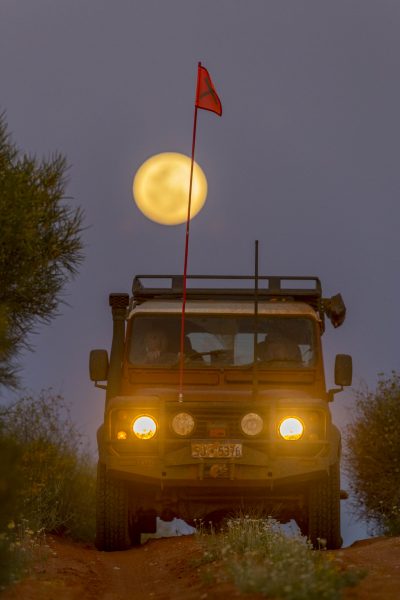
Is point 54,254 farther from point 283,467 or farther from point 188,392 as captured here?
point 283,467

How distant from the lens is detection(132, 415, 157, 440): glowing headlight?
12258 millimetres

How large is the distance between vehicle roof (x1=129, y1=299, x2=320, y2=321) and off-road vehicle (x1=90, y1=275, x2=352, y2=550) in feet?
0.06

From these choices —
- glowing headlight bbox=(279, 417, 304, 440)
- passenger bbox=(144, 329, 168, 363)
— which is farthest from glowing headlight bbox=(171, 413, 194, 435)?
passenger bbox=(144, 329, 168, 363)

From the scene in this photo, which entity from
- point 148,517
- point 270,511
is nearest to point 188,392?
point 270,511

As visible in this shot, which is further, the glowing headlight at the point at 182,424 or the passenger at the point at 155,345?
the passenger at the point at 155,345

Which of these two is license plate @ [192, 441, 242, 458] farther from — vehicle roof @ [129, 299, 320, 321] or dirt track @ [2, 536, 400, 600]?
vehicle roof @ [129, 299, 320, 321]

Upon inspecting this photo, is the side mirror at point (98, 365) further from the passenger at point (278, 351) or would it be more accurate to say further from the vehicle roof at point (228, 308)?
the passenger at point (278, 351)

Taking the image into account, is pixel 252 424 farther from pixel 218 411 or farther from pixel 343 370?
pixel 343 370

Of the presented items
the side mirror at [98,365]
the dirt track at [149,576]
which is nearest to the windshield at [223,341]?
the side mirror at [98,365]

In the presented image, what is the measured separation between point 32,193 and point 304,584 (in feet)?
26.7

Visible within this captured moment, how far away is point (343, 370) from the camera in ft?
42.4

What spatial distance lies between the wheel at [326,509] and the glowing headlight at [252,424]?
3.28ft

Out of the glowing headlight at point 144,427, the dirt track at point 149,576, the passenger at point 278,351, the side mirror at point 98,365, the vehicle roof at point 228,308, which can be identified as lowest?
the dirt track at point 149,576

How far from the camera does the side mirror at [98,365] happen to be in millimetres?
13086
